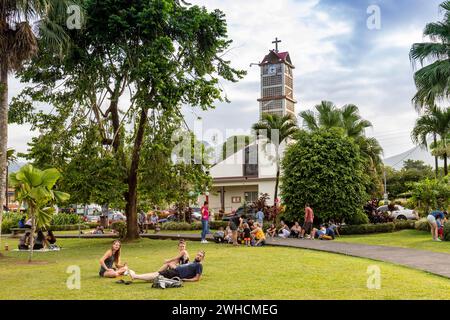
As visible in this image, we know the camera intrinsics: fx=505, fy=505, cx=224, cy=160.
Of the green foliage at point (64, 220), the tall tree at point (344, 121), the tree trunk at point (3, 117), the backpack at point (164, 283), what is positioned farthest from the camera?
the green foliage at point (64, 220)

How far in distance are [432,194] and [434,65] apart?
6.16m

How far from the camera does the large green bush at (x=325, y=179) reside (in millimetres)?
25406

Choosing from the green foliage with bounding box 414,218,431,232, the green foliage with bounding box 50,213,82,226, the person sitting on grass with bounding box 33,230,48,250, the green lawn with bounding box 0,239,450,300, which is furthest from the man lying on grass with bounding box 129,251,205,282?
the green foliage with bounding box 50,213,82,226

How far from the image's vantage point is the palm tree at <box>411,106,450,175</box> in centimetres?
3497

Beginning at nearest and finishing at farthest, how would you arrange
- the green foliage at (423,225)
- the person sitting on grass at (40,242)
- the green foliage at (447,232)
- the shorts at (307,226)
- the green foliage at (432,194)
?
the green foliage at (447,232) → the person sitting on grass at (40,242) → the shorts at (307,226) → the green foliage at (432,194) → the green foliage at (423,225)

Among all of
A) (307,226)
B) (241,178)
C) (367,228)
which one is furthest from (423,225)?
(241,178)

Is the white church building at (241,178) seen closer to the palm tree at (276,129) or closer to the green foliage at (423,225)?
the palm tree at (276,129)

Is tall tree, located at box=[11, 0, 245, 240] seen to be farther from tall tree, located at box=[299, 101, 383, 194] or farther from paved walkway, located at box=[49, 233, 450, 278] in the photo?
tall tree, located at box=[299, 101, 383, 194]

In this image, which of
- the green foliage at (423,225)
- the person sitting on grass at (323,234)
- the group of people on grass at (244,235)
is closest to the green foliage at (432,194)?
the green foliage at (423,225)

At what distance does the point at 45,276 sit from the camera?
12.2 metres

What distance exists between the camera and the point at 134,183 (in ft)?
76.3

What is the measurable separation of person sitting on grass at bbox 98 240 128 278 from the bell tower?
88.6 meters

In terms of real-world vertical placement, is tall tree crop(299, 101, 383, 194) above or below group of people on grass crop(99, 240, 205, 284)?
above

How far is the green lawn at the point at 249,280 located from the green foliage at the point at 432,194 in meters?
10.3
